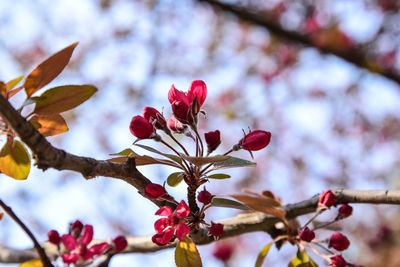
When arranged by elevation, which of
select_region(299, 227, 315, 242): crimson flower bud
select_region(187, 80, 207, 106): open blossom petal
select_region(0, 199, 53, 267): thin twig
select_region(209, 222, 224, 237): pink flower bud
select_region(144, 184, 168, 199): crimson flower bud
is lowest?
select_region(0, 199, 53, 267): thin twig

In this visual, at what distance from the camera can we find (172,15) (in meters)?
5.49

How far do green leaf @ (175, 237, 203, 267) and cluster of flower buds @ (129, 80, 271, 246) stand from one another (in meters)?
0.05

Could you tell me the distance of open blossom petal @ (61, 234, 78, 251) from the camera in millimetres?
1014

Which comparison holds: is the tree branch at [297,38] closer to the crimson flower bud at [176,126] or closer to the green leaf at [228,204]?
the crimson flower bud at [176,126]

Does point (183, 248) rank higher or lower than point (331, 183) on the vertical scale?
lower

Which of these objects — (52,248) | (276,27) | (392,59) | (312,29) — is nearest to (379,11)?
(392,59)

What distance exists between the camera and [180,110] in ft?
3.06

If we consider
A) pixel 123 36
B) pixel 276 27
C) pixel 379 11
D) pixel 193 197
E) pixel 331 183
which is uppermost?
pixel 379 11

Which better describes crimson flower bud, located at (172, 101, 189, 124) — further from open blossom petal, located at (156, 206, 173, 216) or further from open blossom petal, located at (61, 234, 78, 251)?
open blossom petal, located at (61, 234, 78, 251)

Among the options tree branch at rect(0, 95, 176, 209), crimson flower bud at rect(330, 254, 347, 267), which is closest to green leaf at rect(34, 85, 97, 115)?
tree branch at rect(0, 95, 176, 209)

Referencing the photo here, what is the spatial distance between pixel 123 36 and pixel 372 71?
3701mm

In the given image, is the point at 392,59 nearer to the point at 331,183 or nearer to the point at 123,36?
the point at 331,183

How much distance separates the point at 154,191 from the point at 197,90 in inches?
10.4

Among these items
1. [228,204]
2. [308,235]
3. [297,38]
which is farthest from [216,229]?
[297,38]
